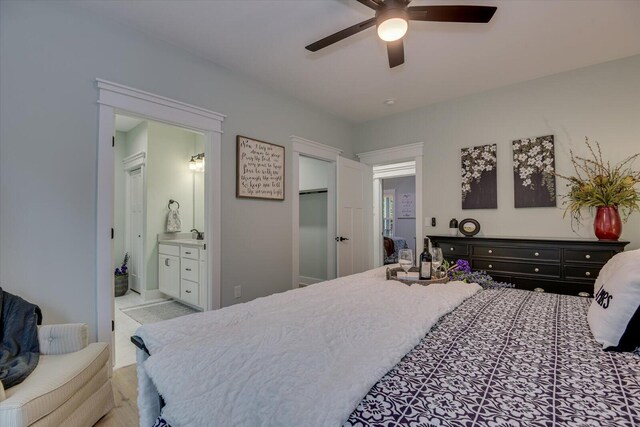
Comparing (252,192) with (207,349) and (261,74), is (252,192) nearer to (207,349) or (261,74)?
(261,74)

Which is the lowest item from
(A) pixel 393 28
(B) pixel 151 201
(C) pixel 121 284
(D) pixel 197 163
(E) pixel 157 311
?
(E) pixel 157 311

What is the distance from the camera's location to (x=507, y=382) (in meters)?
0.77

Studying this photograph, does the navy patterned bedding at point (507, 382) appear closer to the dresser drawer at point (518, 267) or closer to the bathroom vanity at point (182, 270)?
the dresser drawer at point (518, 267)

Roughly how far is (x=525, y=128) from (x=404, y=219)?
4.87 metres

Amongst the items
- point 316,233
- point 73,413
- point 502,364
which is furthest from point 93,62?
point 316,233

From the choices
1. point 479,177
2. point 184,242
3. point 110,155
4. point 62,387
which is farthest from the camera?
point 184,242

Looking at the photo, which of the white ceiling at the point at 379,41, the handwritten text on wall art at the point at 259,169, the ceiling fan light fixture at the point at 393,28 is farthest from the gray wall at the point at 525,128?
the ceiling fan light fixture at the point at 393,28

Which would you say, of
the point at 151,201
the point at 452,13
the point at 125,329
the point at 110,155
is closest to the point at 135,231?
the point at 151,201

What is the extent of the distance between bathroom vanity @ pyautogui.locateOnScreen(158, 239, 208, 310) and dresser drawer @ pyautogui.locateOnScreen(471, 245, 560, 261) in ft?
9.99

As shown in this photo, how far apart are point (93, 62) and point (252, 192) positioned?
1.66 metres

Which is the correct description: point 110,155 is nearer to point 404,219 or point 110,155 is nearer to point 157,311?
point 157,311

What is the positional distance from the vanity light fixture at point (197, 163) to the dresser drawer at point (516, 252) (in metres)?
3.98

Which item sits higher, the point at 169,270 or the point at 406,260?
the point at 406,260

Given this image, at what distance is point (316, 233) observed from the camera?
512 centimetres
